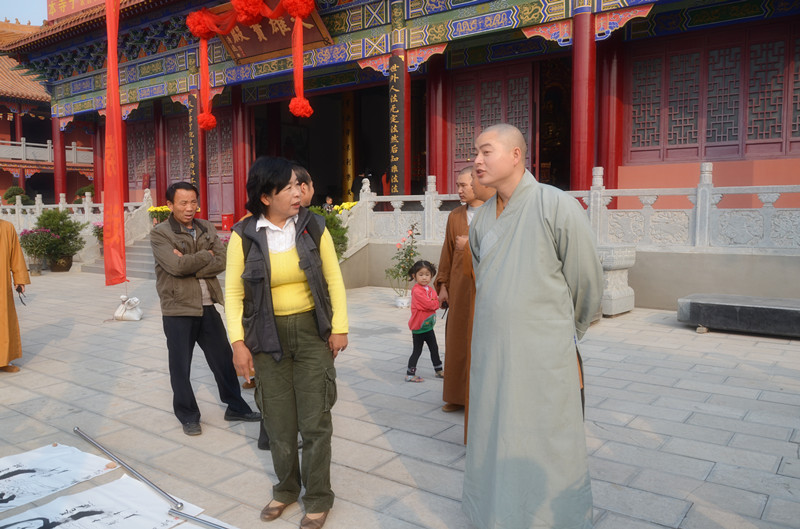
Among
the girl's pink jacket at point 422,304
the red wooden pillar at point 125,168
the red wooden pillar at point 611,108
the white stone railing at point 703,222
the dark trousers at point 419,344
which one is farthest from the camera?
the red wooden pillar at point 125,168

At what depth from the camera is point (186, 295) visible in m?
3.61

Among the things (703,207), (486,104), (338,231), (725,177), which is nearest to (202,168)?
(338,231)

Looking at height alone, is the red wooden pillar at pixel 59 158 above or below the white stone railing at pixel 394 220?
above

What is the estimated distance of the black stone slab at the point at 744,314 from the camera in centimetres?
583

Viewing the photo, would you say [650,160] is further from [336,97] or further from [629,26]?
[336,97]

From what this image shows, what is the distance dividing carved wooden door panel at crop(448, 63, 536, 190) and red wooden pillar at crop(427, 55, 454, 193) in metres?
0.14

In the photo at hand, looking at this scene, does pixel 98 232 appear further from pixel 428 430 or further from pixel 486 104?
pixel 428 430

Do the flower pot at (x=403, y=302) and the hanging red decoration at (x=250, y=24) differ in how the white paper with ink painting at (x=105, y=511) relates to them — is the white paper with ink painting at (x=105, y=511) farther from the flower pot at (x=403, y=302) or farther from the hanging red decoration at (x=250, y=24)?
the hanging red decoration at (x=250, y=24)

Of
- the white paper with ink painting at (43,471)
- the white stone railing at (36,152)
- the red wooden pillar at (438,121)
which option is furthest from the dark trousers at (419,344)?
the white stone railing at (36,152)

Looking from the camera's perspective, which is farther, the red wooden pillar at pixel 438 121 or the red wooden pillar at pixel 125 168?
the red wooden pillar at pixel 125 168

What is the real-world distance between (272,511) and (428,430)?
1.24m

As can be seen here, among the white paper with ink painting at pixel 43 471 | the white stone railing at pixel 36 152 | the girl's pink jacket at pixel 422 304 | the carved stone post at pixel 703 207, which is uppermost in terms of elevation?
the white stone railing at pixel 36 152

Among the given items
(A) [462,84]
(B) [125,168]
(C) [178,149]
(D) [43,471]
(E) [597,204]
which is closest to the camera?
(D) [43,471]

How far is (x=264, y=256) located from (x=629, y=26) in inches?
358
